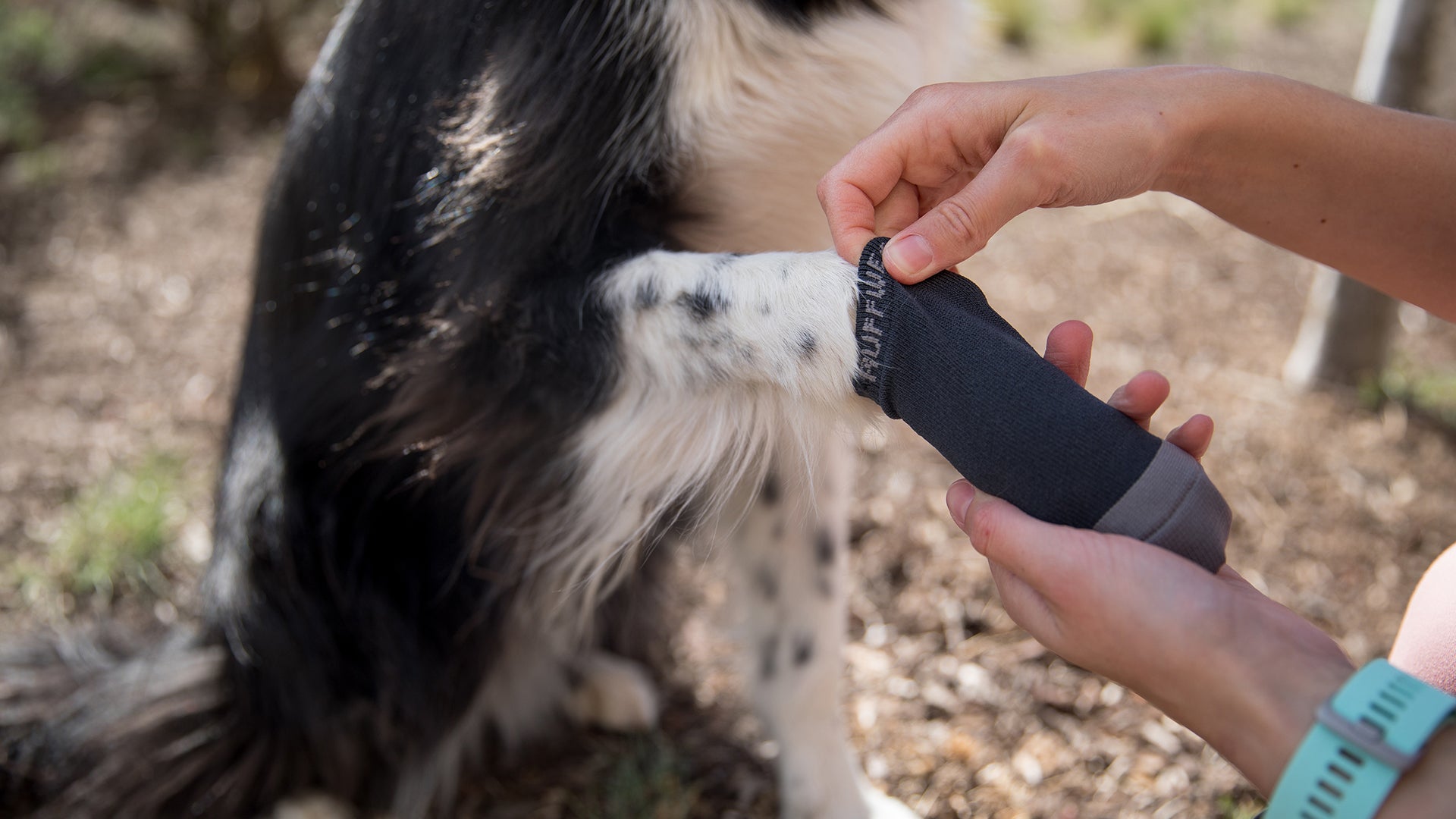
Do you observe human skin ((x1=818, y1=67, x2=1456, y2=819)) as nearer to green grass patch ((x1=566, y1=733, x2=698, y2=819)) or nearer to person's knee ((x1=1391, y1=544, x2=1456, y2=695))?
person's knee ((x1=1391, y1=544, x2=1456, y2=695))

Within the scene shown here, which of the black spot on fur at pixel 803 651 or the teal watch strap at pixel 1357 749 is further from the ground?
the teal watch strap at pixel 1357 749

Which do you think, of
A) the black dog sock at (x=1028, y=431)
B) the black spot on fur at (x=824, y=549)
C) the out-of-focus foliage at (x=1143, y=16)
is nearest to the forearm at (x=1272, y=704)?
the black dog sock at (x=1028, y=431)

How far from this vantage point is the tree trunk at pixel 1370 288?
110 inches

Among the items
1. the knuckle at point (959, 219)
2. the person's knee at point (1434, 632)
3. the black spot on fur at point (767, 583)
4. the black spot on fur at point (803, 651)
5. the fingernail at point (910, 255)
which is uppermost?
the knuckle at point (959, 219)

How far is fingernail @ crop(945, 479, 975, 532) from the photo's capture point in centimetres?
115

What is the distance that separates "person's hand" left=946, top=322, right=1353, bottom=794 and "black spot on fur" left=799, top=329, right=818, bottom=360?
0.33 m

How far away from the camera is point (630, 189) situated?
1477 millimetres

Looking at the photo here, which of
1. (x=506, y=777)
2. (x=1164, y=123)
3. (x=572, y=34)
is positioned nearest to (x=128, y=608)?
(x=506, y=777)

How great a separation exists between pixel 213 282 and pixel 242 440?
2.46m

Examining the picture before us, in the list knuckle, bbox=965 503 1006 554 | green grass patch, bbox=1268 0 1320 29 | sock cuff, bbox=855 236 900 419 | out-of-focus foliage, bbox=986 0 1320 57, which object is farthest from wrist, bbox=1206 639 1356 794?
green grass patch, bbox=1268 0 1320 29

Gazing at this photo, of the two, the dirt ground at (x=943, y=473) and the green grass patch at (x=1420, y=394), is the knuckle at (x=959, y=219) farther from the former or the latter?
the green grass patch at (x=1420, y=394)

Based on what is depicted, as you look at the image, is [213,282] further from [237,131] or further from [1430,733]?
[1430,733]

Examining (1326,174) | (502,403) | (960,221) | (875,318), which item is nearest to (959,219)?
(960,221)

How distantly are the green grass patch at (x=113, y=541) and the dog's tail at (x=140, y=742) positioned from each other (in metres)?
0.57
